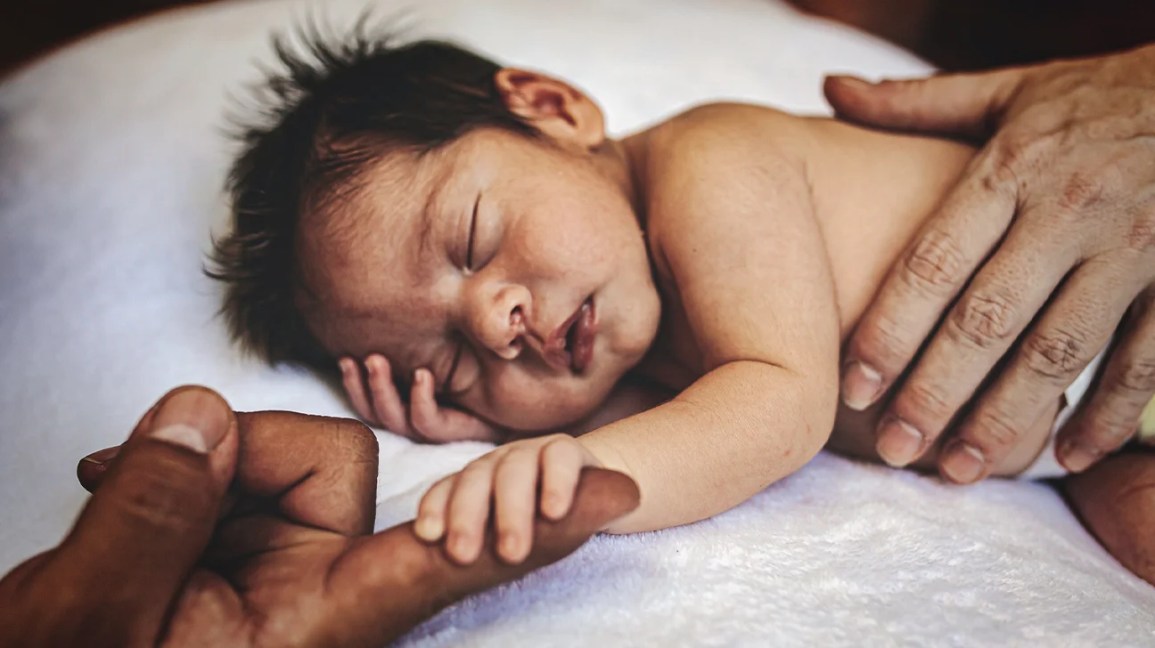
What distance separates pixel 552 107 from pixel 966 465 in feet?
1.64

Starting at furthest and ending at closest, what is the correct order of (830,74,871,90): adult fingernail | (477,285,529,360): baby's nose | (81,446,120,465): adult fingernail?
(830,74,871,90): adult fingernail < (477,285,529,360): baby's nose < (81,446,120,465): adult fingernail

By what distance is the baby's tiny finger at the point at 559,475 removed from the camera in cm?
45

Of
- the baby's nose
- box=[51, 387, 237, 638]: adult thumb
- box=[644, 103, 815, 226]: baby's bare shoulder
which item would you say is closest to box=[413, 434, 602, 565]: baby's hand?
box=[51, 387, 237, 638]: adult thumb

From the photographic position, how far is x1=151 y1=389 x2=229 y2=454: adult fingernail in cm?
42

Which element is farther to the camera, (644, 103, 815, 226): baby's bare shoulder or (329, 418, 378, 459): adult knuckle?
(644, 103, 815, 226): baby's bare shoulder

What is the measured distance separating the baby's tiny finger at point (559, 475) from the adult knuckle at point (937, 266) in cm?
37

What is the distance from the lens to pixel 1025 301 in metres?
0.69

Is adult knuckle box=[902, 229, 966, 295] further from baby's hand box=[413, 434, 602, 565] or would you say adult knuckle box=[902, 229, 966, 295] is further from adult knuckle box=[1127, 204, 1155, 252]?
baby's hand box=[413, 434, 602, 565]

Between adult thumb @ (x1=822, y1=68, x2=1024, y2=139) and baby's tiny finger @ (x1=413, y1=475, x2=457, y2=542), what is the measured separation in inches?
25.0

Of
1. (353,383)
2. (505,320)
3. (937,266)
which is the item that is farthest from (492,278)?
(937,266)

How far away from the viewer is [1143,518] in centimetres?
73

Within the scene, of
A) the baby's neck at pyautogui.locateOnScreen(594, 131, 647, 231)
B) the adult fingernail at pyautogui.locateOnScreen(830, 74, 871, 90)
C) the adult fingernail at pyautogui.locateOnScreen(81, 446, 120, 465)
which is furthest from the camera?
the adult fingernail at pyautogui.locateOnScreen(830, 74, 871, 90)

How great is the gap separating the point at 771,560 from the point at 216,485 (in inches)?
13.3

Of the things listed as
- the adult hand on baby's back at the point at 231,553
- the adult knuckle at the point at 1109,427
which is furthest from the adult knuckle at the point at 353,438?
the adult knuckle at the point at 1109,427
